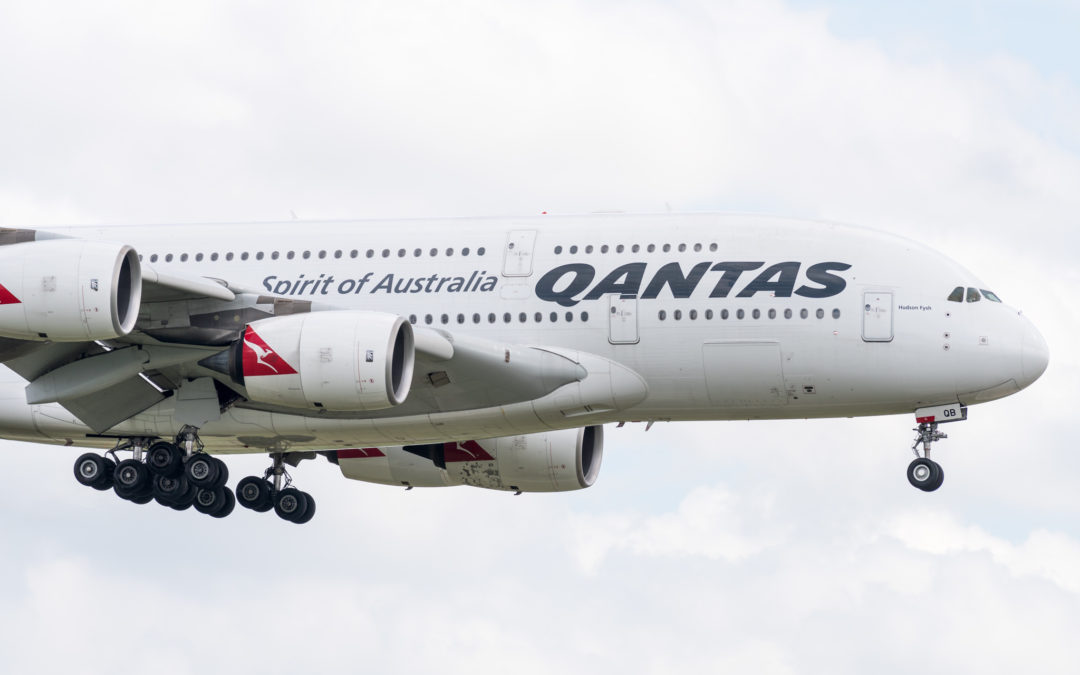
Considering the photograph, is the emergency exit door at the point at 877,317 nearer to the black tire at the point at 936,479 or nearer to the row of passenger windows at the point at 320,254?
the black tire at the point at 936,479

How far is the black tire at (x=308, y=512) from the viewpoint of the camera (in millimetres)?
41350

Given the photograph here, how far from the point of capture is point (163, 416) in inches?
1439

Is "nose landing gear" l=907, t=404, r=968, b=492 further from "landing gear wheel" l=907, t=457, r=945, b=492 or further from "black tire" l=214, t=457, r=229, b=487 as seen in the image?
"black tire" l=214, t=457, r=229, b=487

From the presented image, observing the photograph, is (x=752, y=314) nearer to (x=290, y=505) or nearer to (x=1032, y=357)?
(x=1032, y=357)

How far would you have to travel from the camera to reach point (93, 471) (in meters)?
39.7

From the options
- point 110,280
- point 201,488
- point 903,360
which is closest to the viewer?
point 110,280

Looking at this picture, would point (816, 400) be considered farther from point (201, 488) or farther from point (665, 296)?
point (201, 488)

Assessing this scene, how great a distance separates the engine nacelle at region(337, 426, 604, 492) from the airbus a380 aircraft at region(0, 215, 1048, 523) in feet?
8.80

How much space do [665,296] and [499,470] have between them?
694 cm

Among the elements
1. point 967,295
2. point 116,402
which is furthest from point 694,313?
point 116,402

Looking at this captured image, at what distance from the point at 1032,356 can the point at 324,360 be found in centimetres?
1213

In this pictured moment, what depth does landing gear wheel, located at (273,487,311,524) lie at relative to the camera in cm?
4131

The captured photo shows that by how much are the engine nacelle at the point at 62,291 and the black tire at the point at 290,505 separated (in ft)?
32.0

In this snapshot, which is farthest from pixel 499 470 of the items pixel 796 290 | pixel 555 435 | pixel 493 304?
pixel 796 290
